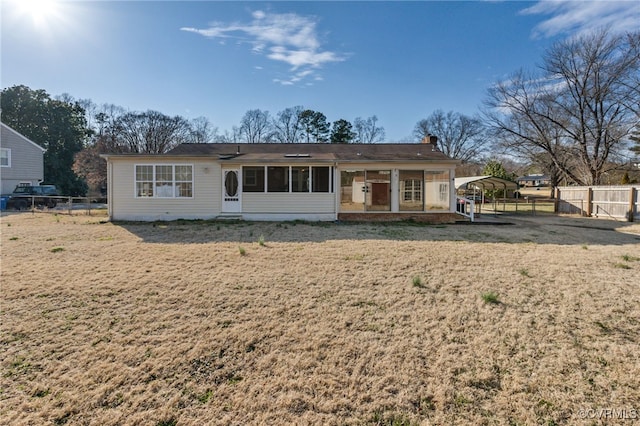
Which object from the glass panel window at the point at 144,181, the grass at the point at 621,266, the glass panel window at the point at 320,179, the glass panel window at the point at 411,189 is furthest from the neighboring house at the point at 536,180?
the glass panel window at the point at 144,181

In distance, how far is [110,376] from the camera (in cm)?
312

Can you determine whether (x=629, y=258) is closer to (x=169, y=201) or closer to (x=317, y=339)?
(x=317, y=339)

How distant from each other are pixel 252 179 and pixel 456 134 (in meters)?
44.9

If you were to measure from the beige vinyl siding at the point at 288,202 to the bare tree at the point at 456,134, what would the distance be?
39.5 m

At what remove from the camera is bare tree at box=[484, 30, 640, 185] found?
23.0m

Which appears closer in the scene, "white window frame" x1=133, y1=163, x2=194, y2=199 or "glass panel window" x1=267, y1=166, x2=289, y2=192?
"white window frame" x1=133, y1=163, x2=194, y2=199

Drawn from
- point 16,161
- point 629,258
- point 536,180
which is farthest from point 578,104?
point 536,180

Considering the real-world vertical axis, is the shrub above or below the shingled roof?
below

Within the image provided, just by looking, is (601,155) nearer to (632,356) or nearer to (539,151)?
(539,151)

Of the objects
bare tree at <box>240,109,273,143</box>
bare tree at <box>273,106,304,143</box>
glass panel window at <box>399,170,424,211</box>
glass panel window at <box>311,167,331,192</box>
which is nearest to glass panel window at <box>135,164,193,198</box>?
glass panel window at <box>311,167,331,192</box>

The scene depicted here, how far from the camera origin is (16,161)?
80.3 ft

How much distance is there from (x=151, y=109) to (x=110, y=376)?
4159cm

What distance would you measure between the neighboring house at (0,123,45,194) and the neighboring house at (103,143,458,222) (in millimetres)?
17617

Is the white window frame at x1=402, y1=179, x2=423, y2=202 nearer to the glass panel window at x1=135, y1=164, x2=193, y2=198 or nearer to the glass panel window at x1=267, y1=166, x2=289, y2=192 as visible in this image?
the glass panel window at x1=267, y1=166, x2=289, y2=192
